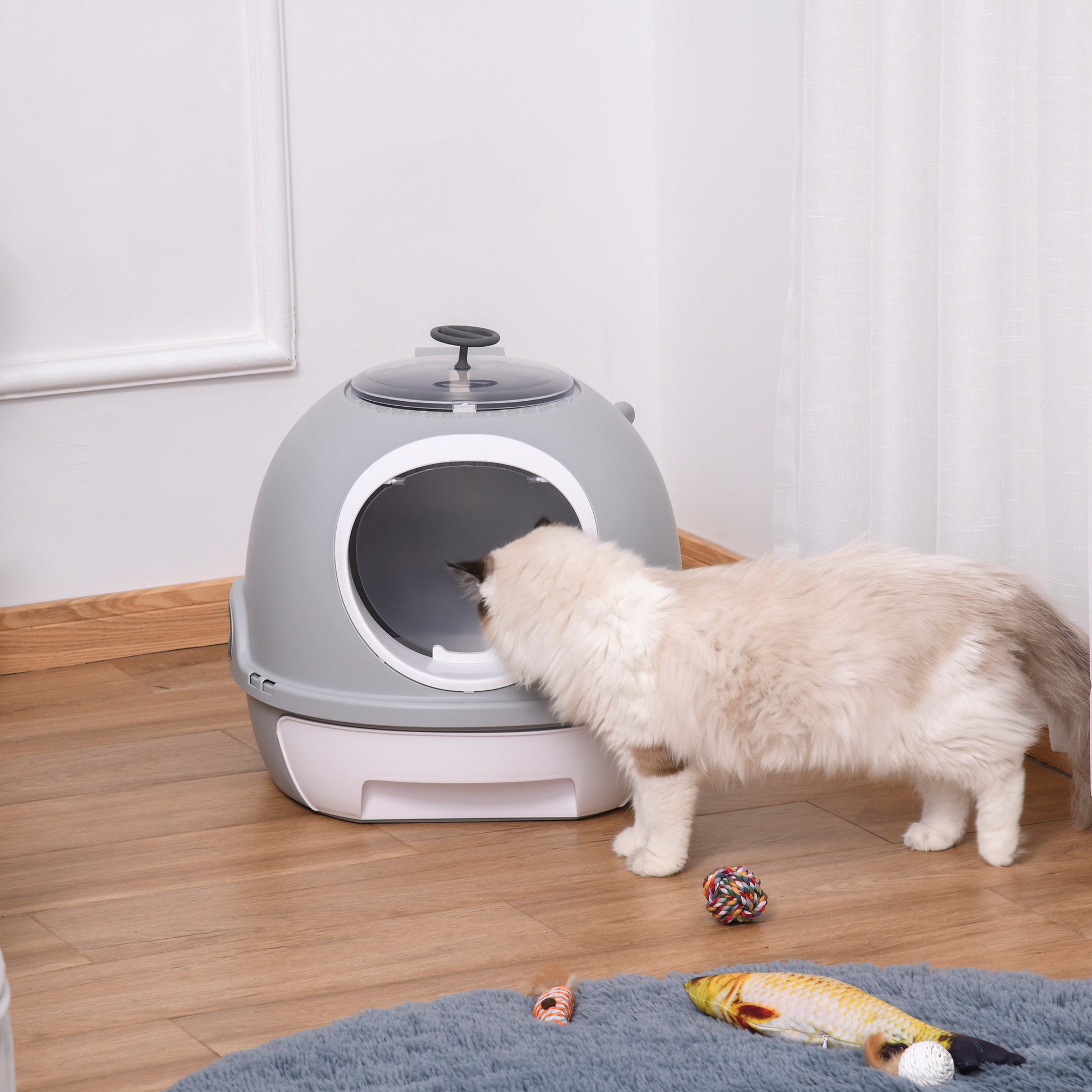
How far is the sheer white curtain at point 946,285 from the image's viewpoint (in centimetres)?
153

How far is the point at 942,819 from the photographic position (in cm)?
159

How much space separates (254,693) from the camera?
1.71 meters

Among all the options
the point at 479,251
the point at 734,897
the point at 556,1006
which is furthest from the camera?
the point at 479,251

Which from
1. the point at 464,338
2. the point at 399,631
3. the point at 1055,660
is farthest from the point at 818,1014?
the point at 464,338

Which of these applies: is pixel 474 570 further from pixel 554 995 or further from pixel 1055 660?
pixel 1055 660

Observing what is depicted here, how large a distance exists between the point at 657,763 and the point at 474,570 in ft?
0.97

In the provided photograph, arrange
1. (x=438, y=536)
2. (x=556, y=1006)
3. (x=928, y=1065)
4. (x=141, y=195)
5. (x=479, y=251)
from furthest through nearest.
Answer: (x=479, y=251)
(x=141, y=195)
(x=438, y=536)
(x=556, y=1006)
(x=928, y=1065)

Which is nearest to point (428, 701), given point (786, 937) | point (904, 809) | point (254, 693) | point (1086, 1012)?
point (254, 693)

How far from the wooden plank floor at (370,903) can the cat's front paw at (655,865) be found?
0.01m

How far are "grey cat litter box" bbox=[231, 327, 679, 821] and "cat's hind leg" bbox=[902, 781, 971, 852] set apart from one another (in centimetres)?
36

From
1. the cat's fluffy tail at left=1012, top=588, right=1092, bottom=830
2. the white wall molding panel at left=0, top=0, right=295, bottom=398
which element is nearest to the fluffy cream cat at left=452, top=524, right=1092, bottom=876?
the cat's fluffy tail at left=1012, top=588, right=1092, bottom=830

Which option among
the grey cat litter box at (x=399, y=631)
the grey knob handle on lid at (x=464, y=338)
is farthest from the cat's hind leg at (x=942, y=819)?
the grey knob handle on lid at (x=464, y=338)

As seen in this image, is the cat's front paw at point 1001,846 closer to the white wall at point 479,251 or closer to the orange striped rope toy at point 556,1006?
the orange striped rope toy at point 556,1006

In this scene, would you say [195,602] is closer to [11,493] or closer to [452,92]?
[11,493]
